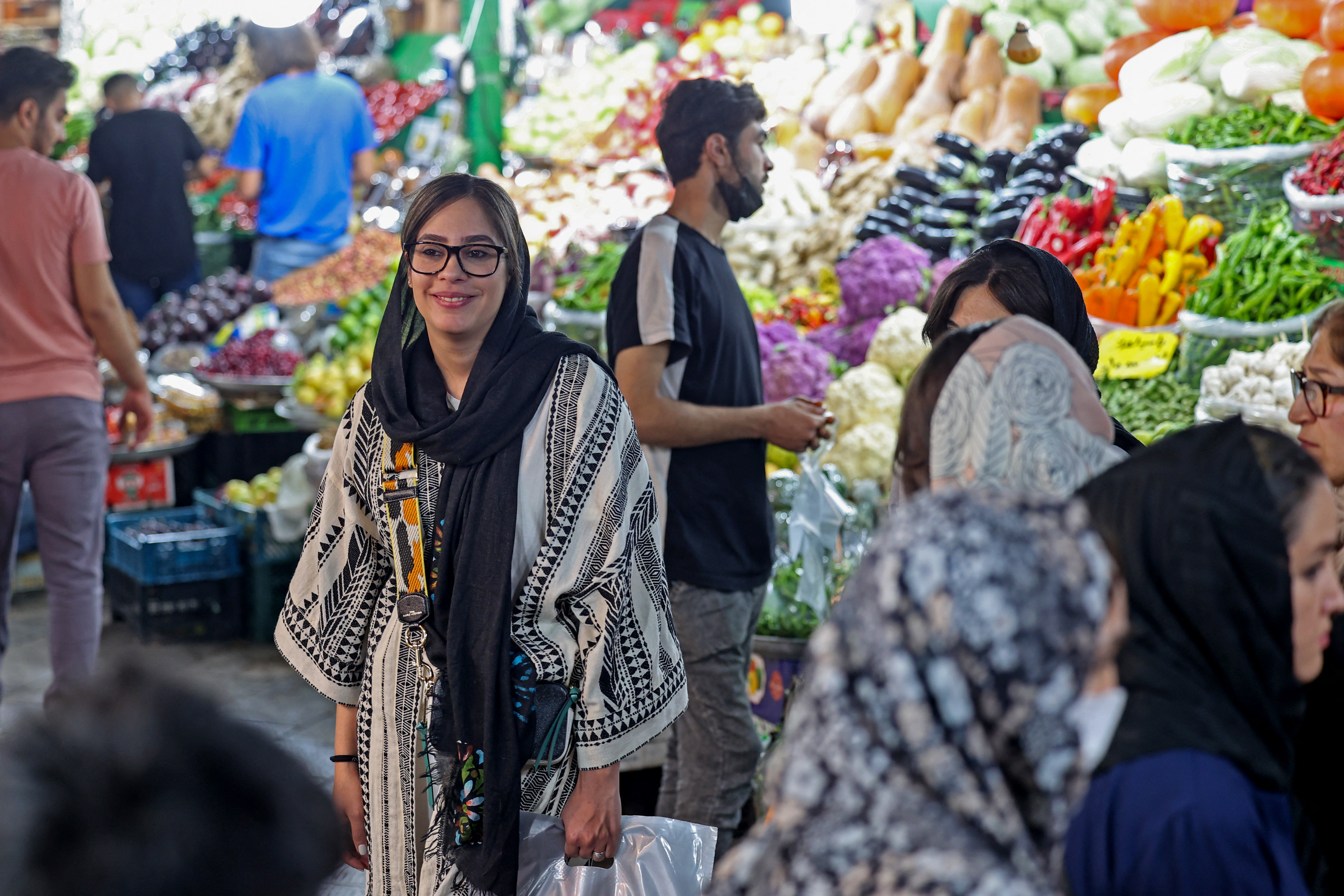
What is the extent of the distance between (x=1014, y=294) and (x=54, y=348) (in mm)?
2935

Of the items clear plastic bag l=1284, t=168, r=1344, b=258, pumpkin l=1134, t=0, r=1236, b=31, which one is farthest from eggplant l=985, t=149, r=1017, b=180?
clear plastic bag l=1284, t=168, r=1344, b=258

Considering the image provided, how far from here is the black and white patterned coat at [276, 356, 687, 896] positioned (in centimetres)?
191

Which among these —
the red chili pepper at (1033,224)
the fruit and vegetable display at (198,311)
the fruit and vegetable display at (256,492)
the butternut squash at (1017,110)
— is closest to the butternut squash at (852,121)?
the butternut squash at (1017,110)

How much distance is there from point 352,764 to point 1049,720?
144 cm

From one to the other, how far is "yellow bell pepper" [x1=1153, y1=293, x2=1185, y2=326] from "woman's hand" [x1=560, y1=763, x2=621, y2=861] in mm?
2675

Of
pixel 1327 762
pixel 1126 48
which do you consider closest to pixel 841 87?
pixel 1126 48

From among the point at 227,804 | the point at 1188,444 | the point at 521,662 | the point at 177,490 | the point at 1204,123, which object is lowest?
the point at 177,490

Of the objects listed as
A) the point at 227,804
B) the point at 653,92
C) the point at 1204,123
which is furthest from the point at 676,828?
the point at 653,92

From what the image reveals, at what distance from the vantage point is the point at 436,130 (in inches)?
336

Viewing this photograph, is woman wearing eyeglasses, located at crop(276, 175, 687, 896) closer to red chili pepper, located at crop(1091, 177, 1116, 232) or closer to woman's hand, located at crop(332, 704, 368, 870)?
woman's hand, located at crop(332, 704, 368, 870)

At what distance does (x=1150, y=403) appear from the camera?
3.52 metres

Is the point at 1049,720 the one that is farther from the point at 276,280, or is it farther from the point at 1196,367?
the point at 276,280

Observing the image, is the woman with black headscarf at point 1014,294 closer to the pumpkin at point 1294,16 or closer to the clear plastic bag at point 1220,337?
the clear plastic bag at point 1220,337

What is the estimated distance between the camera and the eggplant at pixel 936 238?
17.0ft
